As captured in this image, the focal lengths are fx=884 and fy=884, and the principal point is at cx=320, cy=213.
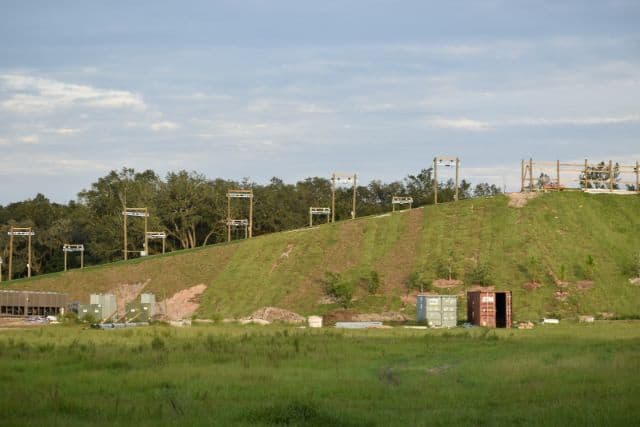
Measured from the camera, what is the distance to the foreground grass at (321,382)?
756 inches

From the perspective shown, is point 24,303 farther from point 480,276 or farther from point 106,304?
point 480,276

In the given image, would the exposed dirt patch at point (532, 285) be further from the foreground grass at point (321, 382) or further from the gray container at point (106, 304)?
the foreground grass at point (321, 382)

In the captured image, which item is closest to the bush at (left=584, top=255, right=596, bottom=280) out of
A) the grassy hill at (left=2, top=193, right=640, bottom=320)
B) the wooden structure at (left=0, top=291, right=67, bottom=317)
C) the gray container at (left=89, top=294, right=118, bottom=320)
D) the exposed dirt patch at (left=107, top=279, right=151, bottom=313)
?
the grassy hill at (left=2, top=193, right=640, bottom=320)

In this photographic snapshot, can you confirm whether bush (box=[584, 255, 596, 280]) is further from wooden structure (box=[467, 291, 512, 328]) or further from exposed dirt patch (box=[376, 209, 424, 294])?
wooden structure (box=[467, 291, 512, 328])

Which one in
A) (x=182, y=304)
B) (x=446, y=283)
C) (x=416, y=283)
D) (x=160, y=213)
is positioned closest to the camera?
(x=416, y=283)

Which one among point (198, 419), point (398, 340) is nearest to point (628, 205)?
point (398, 340)

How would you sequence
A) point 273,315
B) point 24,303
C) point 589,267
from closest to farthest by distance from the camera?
1. point 273,315
2. point 589,267
3. point 24,303

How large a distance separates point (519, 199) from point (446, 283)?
75.0ft

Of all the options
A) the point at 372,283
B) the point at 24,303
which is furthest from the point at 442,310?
the point at 24,303

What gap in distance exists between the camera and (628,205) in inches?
3728

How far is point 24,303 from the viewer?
269 feet

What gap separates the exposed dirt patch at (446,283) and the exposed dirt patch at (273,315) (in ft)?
43.0

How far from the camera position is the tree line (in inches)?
5418

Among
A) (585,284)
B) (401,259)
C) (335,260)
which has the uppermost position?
(401,259)
